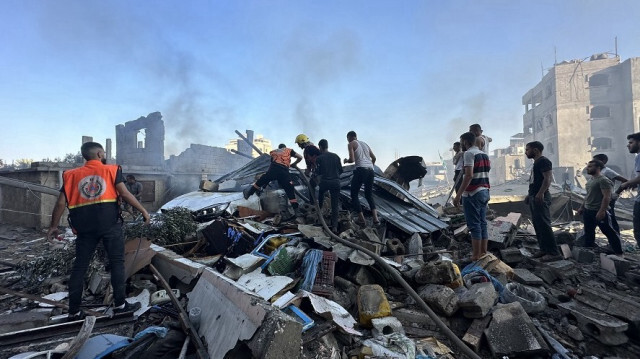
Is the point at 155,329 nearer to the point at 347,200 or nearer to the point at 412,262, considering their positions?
the point at 412,262

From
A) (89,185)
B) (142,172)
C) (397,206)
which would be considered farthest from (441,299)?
(142,172)

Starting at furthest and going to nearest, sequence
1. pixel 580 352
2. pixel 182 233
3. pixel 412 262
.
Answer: pixel 182 233 < pixel 412 262 < pixel 580 352

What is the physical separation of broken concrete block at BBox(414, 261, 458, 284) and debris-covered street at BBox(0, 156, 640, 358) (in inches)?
0.4

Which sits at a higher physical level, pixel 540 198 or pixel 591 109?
pixel 591 109

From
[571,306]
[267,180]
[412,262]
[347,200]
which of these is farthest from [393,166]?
[571,306]

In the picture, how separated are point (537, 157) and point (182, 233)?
18.5 feet

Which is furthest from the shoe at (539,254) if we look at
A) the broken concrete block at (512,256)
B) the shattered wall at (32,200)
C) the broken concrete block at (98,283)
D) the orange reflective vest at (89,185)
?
the shattered wall at (32,200)

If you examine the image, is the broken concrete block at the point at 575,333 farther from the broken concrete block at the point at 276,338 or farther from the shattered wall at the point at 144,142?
the shattered wall at the point at 144,142

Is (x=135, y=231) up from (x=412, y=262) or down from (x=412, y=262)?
up

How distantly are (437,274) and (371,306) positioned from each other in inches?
34.2

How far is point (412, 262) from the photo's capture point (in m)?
3.56

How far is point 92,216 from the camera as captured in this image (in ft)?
9.29

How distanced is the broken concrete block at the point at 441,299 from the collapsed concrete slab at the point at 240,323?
1.52m

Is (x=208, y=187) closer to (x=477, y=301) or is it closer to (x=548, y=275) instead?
(x=477, y=301)
